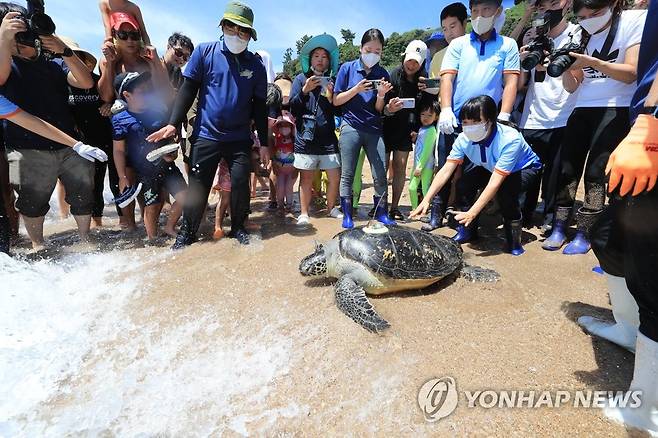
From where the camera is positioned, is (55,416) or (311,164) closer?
(55,416)

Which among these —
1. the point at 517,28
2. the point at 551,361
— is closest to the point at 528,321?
the point at 551,361

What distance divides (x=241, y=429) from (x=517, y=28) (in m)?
4.89

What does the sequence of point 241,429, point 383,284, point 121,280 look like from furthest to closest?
point 121,280 < point 383,284 < point 241,429

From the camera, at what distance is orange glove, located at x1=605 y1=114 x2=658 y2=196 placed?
1.23 metres

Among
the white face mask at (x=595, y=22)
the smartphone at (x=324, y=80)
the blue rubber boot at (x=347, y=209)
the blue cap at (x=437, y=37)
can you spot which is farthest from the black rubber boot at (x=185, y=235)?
the white face mask at (x=595, y=22)

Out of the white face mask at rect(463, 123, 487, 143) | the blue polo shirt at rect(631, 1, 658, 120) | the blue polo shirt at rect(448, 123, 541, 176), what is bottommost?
the blue polo shirt at rect(448, 123, 541, 176)

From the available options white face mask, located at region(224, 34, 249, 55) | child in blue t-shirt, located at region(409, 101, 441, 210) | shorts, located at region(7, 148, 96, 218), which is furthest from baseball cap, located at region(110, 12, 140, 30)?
child in blue t-shirt, located at region(409, 101, 441, 210)

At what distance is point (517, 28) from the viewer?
4.32m

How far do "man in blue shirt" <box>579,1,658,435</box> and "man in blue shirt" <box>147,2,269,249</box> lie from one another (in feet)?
9.95

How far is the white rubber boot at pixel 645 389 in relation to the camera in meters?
1.49

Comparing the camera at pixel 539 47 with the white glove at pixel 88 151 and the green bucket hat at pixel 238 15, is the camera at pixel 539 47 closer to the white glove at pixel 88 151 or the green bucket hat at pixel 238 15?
the green bucket hat at pixel 238 15

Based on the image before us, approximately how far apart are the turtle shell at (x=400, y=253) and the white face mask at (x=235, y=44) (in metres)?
2.08

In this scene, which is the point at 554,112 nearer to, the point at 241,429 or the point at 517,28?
the point at 517,28

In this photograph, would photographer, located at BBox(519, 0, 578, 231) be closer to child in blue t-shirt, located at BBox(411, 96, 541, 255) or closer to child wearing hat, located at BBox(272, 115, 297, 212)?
child in blue t-shirt, located at BBox(411, 96, 541, 255)
